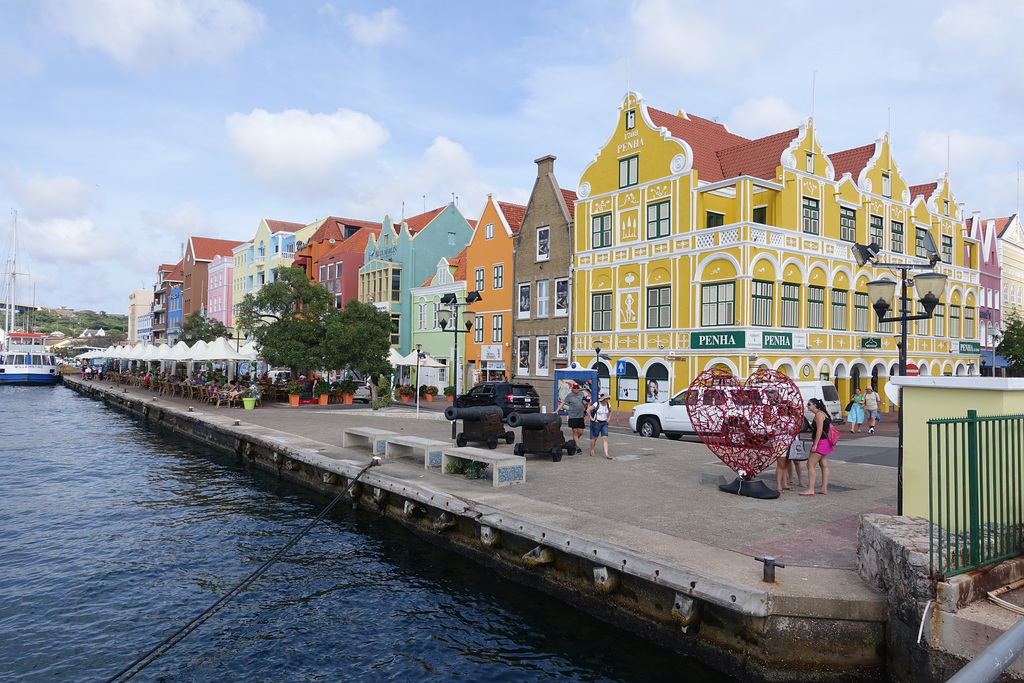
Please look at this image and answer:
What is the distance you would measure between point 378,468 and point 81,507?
22.3ft

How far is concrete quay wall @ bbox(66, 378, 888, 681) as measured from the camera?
6.96 meters

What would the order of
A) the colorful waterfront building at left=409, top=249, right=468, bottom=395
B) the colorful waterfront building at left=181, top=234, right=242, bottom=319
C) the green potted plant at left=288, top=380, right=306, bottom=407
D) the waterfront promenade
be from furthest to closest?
the colorful waterfront building at left=181, top=234, right=242, bottom=319 → the colorful waterfront building at left=409, top=249, right=468, bottom=395 → the green potted plant at left=288, top=380, right=306, bottom=407 → the waterfront promenade

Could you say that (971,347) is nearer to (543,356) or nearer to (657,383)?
(657,383)

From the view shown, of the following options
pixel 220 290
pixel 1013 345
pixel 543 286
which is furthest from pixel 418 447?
pixel 220 290

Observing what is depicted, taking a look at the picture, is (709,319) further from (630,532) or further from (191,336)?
(191,336)

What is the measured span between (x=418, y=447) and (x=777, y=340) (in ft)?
61.4

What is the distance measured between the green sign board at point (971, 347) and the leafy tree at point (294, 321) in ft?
122

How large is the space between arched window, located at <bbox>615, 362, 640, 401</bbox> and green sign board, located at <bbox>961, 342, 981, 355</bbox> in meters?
22.5

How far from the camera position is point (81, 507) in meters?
15.3

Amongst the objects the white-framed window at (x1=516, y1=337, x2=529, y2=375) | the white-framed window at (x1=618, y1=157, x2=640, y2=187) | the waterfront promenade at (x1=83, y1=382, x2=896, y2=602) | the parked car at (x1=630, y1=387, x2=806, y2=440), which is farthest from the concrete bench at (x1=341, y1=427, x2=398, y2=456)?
the white-framed window at (x1=516, y1=337, x2=529, y2=375)

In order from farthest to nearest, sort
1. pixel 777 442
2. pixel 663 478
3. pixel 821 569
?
pixel 663 478, pixel 777 442, pixel 821 569

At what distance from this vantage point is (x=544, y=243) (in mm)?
39344

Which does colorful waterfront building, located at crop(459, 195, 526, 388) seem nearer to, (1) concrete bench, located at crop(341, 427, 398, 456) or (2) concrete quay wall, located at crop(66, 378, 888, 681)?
(1) concrete bench, located at crop(341, 427, 398, 456)

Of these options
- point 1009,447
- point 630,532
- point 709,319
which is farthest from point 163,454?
point 1009,447
